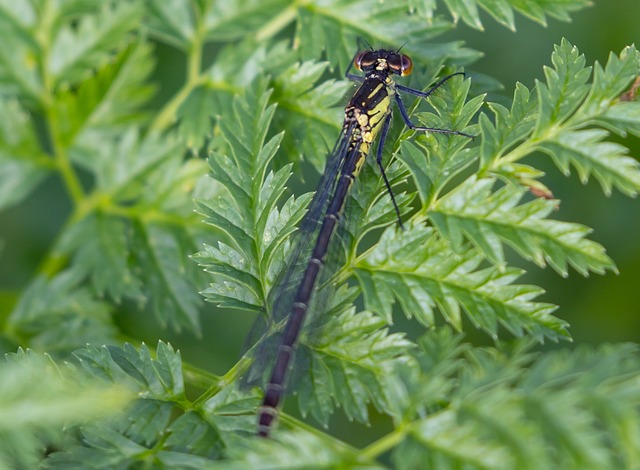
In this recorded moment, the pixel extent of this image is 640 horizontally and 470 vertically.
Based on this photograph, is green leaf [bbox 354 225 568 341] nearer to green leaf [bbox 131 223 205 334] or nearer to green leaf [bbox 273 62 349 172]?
green leaf [bbox 273 62 349 172]

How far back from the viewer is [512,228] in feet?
6.35

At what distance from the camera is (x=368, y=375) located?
1.96 m

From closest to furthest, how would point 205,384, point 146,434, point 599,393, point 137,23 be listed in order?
point 599,393
point 146,434
point 205,384
point 137,23

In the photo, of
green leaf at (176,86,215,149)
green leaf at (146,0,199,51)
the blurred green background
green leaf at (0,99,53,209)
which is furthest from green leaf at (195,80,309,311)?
the blurred green background

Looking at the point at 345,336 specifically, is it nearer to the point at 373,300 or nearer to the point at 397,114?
the point at 373,300

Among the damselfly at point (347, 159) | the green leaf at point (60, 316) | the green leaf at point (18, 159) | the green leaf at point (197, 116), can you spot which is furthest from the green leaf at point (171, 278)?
the green leaf at point (18, 159)

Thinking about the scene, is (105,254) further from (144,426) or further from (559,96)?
(559,96)

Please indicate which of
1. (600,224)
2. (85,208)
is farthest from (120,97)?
(600,224)

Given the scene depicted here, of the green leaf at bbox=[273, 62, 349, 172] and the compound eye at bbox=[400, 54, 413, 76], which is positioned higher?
the compound eye at bbox=[400, 54, 413, 76]

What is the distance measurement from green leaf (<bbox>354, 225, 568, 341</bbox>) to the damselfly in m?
0.14

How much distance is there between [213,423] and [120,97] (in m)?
1.82

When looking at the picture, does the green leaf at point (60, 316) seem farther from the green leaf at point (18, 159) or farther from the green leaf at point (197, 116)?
the green leaf at point (197, 116)

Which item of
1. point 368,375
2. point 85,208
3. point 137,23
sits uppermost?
point 137,23

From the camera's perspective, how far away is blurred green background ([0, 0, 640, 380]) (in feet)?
12.0
